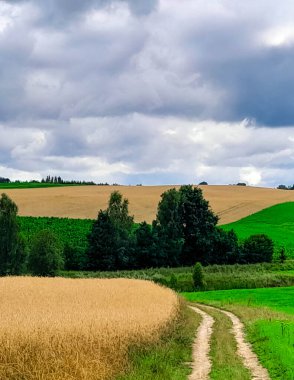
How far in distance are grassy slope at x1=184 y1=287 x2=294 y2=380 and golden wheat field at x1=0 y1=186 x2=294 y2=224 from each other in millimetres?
55717

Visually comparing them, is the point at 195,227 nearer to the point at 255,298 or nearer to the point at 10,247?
the point at 10,247

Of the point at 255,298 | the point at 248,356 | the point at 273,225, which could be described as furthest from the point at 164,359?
the point at 273,225

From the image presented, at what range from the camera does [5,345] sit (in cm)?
1986

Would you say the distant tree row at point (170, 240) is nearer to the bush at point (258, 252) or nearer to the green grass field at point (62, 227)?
the bush at point (258, 252)

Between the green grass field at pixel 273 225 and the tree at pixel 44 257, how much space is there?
3789 centimetres

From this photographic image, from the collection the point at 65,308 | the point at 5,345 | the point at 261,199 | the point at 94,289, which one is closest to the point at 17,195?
the point at 261,199

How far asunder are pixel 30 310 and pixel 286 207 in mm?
106727

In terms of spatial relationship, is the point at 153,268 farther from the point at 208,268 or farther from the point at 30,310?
the point at 30,310

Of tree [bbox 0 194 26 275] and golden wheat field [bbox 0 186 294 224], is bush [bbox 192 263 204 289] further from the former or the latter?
golden wheat field [bbox 0 186 294 224]

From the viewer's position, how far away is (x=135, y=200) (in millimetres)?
122875

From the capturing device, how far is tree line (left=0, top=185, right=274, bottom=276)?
241 feet

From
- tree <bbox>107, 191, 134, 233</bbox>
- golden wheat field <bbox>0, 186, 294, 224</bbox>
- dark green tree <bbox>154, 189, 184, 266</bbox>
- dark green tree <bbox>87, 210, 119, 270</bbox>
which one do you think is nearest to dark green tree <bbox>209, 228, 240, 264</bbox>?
dark green tree <bbox>154, 189, 184, 266</bbox>

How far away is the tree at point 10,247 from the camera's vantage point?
71.8 m

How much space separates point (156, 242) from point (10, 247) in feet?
67.5
